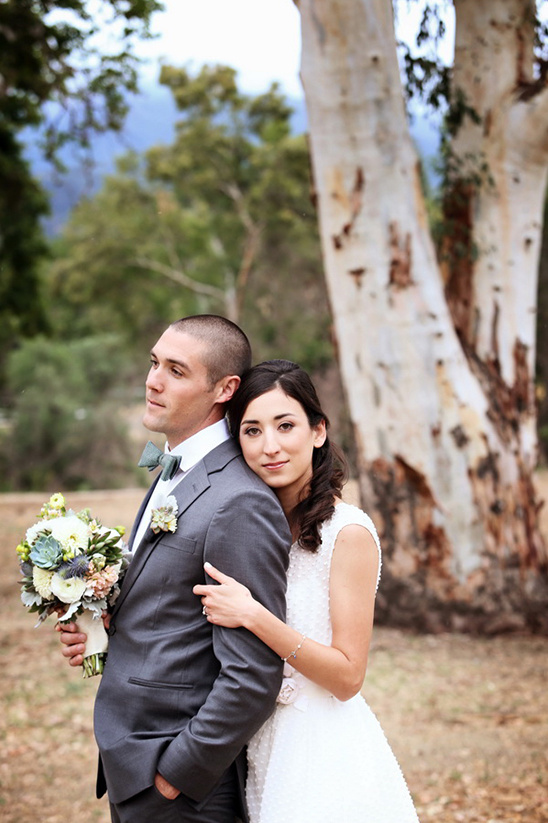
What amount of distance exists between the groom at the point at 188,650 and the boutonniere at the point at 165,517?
37 mm

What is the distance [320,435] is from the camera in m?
2.69

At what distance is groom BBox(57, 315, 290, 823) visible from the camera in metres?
2.19

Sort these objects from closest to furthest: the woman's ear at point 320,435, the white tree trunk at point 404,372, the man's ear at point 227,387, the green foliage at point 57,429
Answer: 1. the man's ear at point 227,387
2. the woman's ear at point 320,435
3. the white tree trunk at point 404,372
4. the green foliage at point 57,429

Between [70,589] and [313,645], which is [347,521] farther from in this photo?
[70,589]

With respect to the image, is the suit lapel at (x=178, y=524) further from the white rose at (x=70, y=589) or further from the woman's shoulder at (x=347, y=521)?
the woman's shoulder at (x=347, y=521)

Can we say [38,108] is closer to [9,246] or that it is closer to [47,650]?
[9,246]

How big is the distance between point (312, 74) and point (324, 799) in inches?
220

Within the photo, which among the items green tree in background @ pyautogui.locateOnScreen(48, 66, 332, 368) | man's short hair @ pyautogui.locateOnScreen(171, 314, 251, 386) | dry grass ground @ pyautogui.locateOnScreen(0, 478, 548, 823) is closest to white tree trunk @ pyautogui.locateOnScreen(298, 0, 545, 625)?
dry grass ground @ pyautogui.locateOnScreen(0, 478, 548, 823)

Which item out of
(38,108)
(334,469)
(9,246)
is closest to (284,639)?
(334,469)

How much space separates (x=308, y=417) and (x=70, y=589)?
85 cm

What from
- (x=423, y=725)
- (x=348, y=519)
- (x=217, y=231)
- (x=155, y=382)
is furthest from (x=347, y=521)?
(x=217, y=231)

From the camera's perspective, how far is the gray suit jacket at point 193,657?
7.14 feet

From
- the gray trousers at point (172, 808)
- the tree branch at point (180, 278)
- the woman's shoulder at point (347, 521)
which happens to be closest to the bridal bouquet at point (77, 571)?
the gray trousers at point (172, 808)

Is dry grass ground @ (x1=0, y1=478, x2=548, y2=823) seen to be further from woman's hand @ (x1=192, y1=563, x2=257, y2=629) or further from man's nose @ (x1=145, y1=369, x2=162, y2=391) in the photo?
man's nose @ (x1=145, y1=369, x2=162, y2=391)
